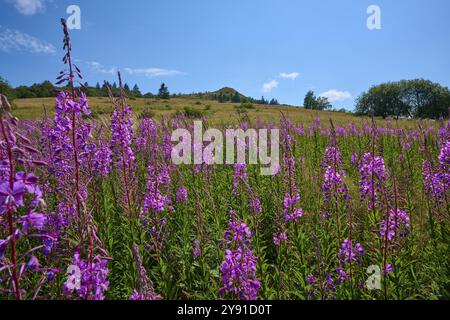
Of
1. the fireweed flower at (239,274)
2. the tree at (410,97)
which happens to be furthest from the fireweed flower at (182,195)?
the tree at (410,97)

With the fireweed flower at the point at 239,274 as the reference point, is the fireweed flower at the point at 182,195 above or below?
above

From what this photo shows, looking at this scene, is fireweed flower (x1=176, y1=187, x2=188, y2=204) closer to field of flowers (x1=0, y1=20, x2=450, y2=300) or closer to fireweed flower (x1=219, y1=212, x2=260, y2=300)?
field of flowers (x1=0, y1=20, x2=450, y2=300)

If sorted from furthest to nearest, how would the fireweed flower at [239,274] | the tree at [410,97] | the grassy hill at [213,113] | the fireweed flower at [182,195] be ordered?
1. the tree at [410,97]
2. the grassy hill at [213,113]
3. the fireweed flower at [182,195]
4. the fireweed flower at [239,274]

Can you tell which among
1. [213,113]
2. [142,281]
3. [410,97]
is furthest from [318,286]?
[410,97]

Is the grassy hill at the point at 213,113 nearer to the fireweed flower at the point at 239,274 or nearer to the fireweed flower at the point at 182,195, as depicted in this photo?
the fireweed flower at the point at 182,195

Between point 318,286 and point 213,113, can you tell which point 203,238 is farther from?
point 213,113

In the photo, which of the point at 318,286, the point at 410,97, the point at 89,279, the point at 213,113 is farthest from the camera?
the point at 410,97

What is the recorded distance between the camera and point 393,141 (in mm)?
12781

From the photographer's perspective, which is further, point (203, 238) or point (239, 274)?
point (203, 238)

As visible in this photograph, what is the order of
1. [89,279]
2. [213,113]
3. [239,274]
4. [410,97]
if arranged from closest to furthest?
[89,279] → [239,274] → [213,113] → [410,97]

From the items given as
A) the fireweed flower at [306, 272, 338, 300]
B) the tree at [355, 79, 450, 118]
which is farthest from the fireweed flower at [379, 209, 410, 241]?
the tree at [355, 79, 450, 118]
